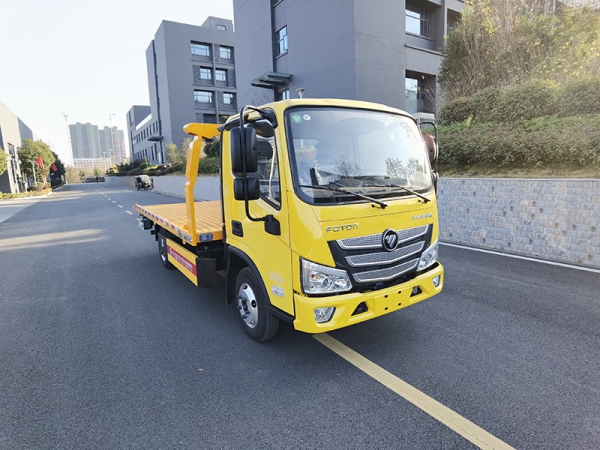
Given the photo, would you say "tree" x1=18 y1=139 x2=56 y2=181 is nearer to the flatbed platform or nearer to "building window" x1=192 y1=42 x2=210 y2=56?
"building window" x1=192 y1=42 x2=210 y2=56

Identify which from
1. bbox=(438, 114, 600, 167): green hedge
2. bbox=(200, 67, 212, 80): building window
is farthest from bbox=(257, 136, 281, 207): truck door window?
bbox=(200, 67, 212, 80): building window

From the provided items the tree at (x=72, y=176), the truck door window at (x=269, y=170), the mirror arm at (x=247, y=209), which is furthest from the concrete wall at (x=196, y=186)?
the tree at (x=72, y=176)

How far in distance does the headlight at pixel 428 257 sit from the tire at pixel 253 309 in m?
1.51

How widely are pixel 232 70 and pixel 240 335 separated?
55.0m

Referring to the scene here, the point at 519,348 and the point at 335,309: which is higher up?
the point at 335,309

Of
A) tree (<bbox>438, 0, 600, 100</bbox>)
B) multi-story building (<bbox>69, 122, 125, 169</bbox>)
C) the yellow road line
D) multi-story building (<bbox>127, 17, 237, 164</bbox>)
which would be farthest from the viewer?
multi-story building (<bbox>69, 122, 125, 169</bbox>)

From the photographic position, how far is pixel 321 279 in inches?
113

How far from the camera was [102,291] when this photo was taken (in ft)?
17.8

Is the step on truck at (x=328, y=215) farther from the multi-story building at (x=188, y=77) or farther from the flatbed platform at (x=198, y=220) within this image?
the multi-story building at (x=188, y=77)

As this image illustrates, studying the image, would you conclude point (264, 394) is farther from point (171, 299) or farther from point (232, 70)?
point (232, 70)

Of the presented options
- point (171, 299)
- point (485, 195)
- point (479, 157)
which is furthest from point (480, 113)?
point (171, 299)

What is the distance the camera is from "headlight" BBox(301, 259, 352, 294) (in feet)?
9.33

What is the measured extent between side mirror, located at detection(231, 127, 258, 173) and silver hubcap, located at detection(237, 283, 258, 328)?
131 cm

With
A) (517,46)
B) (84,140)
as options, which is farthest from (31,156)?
(84,140)
